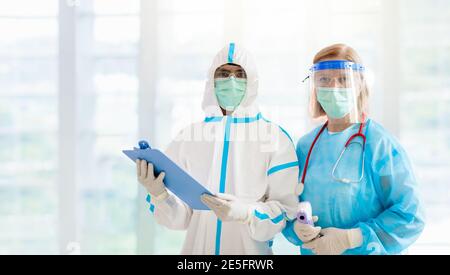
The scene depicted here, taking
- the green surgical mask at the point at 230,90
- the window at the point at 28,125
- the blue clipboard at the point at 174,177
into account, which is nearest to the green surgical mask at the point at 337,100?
the green surgical mask at the point at 230,90

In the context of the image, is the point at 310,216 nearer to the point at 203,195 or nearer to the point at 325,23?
the point at 203,195

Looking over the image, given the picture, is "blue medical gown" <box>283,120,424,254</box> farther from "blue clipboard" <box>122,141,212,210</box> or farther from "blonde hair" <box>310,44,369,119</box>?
"blue clipboard" <box>122,141,212,210</box>

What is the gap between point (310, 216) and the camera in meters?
1.53

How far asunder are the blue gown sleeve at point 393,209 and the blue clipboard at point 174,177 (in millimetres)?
535

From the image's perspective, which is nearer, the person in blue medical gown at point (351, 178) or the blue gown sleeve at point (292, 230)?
the person in blue medical gown at point (351, 178)

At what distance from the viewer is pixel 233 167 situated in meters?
1.70

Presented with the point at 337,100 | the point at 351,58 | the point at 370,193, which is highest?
the point at 351,58

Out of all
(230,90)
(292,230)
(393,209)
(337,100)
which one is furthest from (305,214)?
(230,90)

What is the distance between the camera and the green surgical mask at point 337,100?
1.63 m

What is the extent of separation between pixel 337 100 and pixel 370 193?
0.33 meters

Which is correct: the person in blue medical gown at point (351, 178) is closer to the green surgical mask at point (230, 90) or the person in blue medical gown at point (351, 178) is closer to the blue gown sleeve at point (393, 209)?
the blue gown sleeve at point (393, 209)

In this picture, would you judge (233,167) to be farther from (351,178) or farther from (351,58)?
(351,58)
